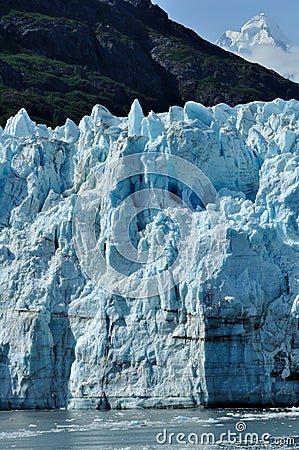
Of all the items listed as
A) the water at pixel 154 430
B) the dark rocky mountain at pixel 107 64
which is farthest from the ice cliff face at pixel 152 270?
the dark rocky mountain at pixel 107 64

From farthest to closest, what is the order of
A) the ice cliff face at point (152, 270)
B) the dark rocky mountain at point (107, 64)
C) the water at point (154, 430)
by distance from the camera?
the dark rocky mountain at point (107, 64) < the ice cliff face at point (152, 270) < the water at point (154, 430)

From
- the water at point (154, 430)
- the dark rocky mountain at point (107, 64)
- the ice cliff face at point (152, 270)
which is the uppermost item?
the dark rocky mountain at point (107, 64)

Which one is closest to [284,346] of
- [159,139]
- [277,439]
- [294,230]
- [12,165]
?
[294,230]

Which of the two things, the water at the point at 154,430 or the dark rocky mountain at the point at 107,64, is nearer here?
the water at the point at 154,430

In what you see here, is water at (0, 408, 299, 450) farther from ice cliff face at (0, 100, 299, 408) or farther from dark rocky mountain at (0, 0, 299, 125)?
dark rocky mountain at (0, 0, 299, 125)

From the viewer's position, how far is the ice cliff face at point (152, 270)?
22953 millimetres

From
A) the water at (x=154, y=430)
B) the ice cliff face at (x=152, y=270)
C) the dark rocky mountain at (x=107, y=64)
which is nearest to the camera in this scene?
the water at (x=154, y=430)

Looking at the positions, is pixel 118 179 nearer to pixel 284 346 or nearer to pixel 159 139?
pixel 159 139

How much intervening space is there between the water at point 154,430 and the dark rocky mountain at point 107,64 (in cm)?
3768

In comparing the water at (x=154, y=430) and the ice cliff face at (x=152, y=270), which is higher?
the ice cliff face at (x=152, y=270)

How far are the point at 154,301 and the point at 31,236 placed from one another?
14.0ft

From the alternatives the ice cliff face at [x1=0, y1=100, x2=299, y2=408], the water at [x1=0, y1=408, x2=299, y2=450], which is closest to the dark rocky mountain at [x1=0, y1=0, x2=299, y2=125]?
the ice cliff face at [x1=0, y1=100, x2=299, y2=408]

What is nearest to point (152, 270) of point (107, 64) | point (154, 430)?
point (154, 430)

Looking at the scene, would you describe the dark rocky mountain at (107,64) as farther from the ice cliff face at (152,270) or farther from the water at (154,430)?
the water at (154,430)
